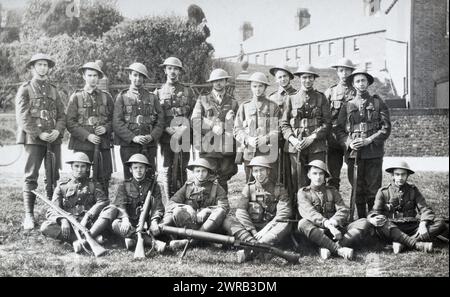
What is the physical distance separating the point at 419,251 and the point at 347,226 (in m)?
0.80

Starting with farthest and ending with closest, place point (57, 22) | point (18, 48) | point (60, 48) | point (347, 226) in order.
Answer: point (60, 48) < point (57, 22) < point (18, 48) < point (347, 226)

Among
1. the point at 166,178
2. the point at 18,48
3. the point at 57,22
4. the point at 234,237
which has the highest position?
the point at 57,22

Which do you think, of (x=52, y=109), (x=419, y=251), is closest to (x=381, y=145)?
(x=419, y=251)

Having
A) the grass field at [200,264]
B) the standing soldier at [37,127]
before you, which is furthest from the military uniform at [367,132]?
the standing soldier at [37,127]

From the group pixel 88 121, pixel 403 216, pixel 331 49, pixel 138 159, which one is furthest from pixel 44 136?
pixel 331 49

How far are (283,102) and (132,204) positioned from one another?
229 centimetres

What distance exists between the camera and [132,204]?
5793mm

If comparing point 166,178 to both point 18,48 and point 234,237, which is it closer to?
point 234,237

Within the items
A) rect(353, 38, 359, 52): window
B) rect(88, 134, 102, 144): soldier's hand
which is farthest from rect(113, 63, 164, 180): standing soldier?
rect(353, 38, 359, 52): window

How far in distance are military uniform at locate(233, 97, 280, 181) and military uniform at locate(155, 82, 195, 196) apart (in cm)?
83

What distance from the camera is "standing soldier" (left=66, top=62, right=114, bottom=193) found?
6352 millimetres

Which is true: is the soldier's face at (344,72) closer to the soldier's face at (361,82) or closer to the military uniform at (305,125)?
the soldier's face at (361,82)

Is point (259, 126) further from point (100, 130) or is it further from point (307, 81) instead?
point (100, 130)

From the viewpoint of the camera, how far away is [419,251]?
5305 mm
